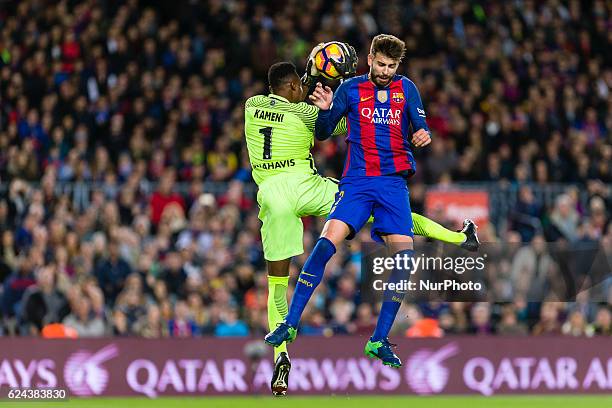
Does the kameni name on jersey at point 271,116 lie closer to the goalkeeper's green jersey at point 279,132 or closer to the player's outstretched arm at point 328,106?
the goalkeeper's green jersey at point 279,132

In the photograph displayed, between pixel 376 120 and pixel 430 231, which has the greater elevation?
pixel 376 120

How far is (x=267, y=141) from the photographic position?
1418 cm

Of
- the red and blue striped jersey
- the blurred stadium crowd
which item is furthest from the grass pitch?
the red and blue striped jersey

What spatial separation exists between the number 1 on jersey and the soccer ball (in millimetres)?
891

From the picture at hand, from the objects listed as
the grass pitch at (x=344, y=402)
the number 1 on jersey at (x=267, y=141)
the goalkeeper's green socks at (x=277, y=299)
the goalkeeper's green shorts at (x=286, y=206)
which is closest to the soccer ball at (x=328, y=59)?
the number 1 on jersey at (x=267, y=141)

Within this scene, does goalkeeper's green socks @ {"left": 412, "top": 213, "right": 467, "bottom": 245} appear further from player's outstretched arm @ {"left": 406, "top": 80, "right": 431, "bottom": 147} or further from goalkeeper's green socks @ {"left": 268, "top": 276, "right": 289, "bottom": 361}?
goalkeeper's green socks @ {"left": 268, "top": 276, "right": 289, "bottom": 361}

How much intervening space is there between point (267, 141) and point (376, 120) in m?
1.34

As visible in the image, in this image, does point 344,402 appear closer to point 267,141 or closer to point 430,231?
point 430,231

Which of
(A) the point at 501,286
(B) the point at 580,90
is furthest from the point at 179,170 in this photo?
Answer: (B) the point at 580,90

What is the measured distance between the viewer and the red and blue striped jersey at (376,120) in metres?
13.3

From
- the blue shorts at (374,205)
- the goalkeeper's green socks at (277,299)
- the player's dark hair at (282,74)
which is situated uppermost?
the player's dark hair at (282,74)

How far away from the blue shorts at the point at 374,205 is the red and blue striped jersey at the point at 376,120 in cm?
9

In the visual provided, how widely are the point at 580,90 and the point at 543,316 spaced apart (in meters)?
6.26

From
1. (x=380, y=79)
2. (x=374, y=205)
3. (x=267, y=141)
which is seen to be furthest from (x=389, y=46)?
(x=267, y=141)
